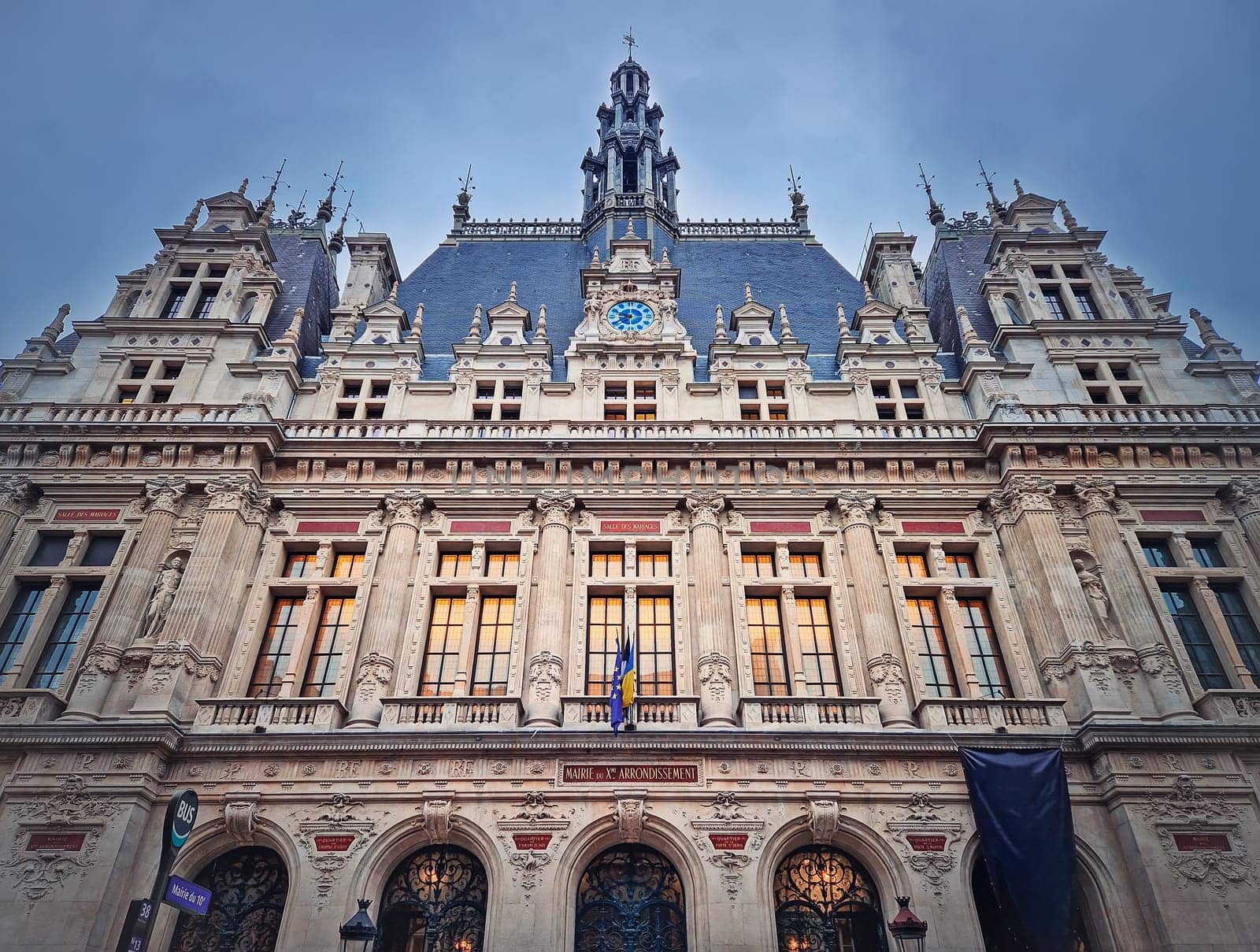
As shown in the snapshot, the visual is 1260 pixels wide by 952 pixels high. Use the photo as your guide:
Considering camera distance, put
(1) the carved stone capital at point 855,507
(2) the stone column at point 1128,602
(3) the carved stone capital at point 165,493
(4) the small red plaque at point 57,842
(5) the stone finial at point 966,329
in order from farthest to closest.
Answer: (5) the stone finial at point 966,329 < (1) the carved stone capital at point 855,507 < (3) the carved stone capital at point 165,493 < (2) the stone column at point 1128,602 < (4) the small red plaque at point 57,842

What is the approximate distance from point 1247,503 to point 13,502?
106ft

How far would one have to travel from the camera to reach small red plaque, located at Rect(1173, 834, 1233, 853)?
1639 cm

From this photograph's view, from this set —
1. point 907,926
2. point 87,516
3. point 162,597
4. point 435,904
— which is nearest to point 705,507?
point 907,926

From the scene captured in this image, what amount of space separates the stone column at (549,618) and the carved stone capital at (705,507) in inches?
124

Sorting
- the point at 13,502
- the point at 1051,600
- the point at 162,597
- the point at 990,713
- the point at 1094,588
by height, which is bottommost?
the point at 990,713

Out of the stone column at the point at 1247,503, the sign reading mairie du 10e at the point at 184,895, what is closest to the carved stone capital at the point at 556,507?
the sign reading mairie du 10e at the point at 184,895

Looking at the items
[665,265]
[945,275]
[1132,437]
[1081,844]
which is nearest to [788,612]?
[1081,844]

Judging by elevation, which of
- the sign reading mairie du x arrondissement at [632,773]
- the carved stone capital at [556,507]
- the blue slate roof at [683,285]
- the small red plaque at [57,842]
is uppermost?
the blue slate roof at [683,285]

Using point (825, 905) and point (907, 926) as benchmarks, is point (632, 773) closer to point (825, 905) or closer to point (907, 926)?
point (825, 905)

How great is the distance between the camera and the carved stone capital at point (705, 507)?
858 inches

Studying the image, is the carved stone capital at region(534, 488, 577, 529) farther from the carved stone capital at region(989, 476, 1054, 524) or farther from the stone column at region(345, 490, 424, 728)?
the carved stone capital at region(989, 476, 1054, 524)

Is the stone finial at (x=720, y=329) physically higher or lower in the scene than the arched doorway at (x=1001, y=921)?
higher

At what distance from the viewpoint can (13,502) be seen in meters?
21.5

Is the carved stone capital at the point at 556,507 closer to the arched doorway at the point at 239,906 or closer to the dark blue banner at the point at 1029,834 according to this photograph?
the arched doorway at the point at 239,906
